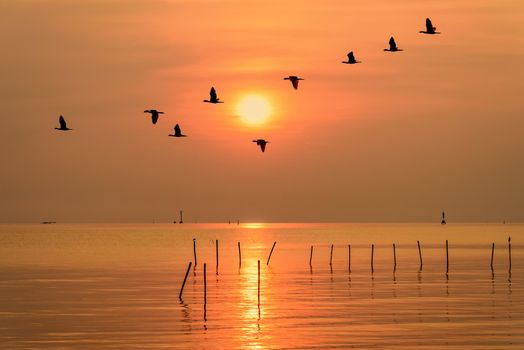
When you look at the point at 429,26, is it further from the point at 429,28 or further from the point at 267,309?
the point at 267,309

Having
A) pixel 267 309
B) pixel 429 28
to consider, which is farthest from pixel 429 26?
pixel 267 309

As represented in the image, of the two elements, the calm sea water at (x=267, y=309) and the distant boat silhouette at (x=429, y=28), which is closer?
the calm sea water at (x=267, y=309)

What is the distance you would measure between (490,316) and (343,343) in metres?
13.1

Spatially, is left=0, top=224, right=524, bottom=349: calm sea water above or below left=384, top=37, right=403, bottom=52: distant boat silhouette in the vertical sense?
below

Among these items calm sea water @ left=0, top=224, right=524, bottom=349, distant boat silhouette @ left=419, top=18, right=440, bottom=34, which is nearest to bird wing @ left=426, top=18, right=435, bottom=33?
distant boat silhouette @ left=419, top=18, right=440, bottom=34

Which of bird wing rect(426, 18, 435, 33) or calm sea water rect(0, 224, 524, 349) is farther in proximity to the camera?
bird wing rect(426, 18, 435, 33)

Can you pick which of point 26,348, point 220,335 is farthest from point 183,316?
point 26,348

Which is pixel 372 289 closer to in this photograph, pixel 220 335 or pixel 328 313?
pixel 328 313

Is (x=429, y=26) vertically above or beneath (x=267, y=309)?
above

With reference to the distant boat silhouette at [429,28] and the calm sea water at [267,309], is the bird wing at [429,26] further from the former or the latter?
the calm sea water at [267,309]

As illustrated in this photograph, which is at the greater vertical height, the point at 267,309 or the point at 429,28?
the point at 429,28

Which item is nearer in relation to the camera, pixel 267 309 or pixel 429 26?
pixel 267 309

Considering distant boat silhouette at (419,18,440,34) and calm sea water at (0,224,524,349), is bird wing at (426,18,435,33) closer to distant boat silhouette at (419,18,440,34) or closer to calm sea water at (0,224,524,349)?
distant boat silhouette at (419,18,440,34)

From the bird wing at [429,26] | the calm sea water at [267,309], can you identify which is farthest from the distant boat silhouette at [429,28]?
the calm sea water at [267,309]
